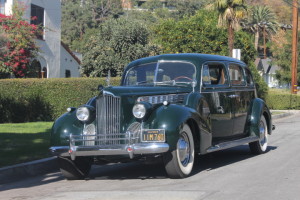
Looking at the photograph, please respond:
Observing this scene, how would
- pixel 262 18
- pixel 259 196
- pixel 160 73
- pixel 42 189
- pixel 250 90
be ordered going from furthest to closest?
pixel 262 18
pixel 250 90
pixel 160 73
pixel 42 189
pixel 259 196

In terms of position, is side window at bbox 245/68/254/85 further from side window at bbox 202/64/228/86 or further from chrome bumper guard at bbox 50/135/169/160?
chrome bumper guard at bbox 50/135/169/160

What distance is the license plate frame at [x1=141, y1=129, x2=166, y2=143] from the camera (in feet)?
26.0

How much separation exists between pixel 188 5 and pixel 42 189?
278ft

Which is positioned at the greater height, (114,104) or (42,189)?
(114,104)

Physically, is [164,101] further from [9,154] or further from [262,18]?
[262,18]

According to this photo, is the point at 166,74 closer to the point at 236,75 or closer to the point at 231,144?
the point at 231,144

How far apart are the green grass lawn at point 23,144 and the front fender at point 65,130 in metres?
1.43

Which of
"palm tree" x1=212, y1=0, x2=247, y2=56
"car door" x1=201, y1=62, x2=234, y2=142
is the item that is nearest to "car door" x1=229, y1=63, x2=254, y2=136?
"car door" x1=201, y1=62, x2=234, y2=142

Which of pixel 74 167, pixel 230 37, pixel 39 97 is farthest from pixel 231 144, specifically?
pixel 230 37

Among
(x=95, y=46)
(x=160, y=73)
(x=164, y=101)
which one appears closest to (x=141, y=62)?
(x=160, y=73)

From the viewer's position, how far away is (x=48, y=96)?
20.1 meters

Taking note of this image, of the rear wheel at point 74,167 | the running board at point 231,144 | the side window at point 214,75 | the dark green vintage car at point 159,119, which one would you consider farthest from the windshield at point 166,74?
the rear wheel at point 74,167

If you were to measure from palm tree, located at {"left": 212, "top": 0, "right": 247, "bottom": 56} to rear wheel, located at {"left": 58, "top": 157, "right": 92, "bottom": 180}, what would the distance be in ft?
61.6

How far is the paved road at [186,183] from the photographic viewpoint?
23.4 ft
